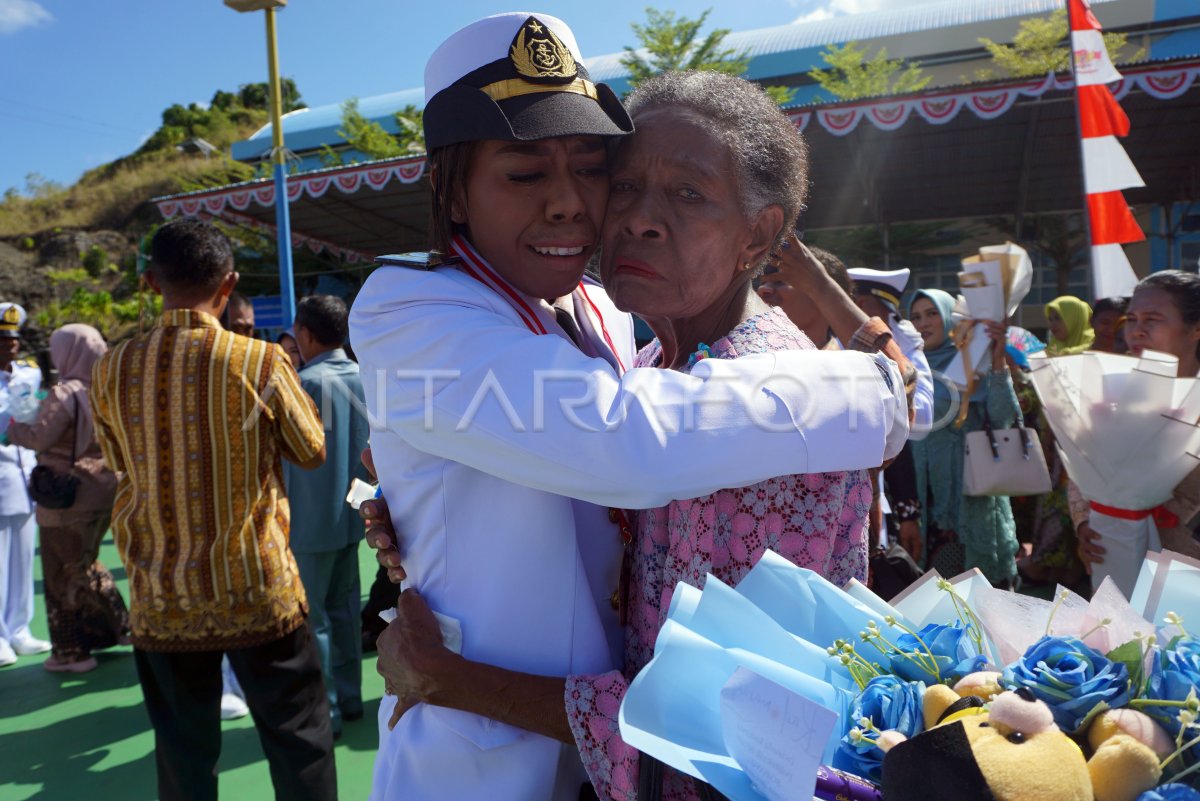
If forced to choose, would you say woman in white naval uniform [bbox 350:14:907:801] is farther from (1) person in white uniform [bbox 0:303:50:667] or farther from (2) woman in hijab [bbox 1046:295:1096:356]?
(2) woman in hijab [bbox 1046:295:1096:356]

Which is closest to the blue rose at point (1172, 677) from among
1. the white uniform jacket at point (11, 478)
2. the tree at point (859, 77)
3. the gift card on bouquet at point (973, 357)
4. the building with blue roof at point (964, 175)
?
the gift card on bouquet at point (973, 357)

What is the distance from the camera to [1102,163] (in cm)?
632

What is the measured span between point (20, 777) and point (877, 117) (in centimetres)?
938

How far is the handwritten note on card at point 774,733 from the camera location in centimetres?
83

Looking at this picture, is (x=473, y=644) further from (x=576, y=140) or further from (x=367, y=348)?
(x=576, y=140)

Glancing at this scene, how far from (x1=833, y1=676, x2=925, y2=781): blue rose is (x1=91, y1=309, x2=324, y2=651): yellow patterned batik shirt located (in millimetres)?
2571

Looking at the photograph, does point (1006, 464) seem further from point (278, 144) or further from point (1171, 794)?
point (278, 144)

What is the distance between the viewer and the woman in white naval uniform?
1149 millimetres

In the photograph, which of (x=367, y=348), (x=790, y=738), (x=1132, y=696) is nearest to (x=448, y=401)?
(x=367, y=348)

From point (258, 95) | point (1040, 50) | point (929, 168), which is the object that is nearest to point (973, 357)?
point (929, 168)

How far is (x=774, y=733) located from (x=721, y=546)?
0.44 meters

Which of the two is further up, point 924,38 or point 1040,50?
point 924,38

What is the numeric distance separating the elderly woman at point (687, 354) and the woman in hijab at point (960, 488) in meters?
3.57

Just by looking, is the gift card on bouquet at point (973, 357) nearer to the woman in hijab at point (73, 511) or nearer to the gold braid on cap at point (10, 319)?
the woman in hijab at point (73, 511)
